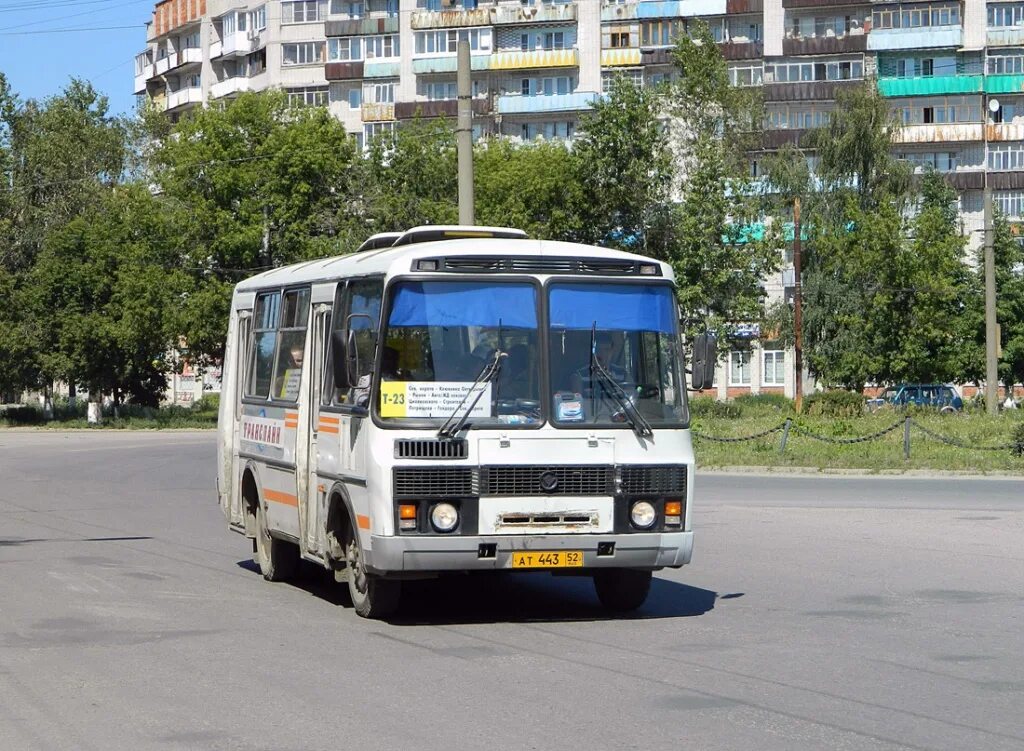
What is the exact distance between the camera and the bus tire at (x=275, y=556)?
14.5 meters

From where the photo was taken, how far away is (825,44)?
→ 3455 inches

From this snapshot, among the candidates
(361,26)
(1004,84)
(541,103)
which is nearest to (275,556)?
(1004,84)

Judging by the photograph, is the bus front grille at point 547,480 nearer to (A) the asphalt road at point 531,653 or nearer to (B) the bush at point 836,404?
(A) the asphalt road at point 531,653

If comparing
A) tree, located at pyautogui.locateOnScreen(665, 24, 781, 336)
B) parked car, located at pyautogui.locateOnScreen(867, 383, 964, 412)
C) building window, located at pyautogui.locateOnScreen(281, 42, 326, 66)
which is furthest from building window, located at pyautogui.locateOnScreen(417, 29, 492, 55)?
parked car, located at pyautogui.locateOnScreen(867, 383, 964, 412)

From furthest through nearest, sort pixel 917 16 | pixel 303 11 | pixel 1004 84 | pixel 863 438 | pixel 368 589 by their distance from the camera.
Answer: pixel 303 11, pixel 917 16, pixel 1004 84, pixel 863 438, pixel 368 589

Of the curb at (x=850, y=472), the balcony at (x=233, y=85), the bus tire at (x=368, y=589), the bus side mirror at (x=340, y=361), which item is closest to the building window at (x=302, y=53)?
the balcony at (x=233, y=85)

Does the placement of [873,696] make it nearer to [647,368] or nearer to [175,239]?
[647,368]

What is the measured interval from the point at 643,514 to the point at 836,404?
4010 centimetres

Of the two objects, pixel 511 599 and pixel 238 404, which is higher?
pixel 238 404

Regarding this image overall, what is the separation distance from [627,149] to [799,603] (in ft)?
158

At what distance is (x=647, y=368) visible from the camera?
11891 millimetres

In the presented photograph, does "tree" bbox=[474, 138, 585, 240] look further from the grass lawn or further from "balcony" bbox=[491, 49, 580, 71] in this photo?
"balcony" bbox=[491, 49, 580, 71]

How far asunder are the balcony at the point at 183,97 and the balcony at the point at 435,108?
21208 mm

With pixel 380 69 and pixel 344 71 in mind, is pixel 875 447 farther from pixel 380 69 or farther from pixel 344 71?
pixel 344 71
